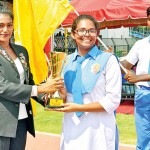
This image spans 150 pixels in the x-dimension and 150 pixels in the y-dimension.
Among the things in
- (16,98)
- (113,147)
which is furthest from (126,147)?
(16,98)

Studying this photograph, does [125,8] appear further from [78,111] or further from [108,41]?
[108,41]

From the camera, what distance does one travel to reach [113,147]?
2.58 metres

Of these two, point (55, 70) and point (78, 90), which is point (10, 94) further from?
point (78, 90)

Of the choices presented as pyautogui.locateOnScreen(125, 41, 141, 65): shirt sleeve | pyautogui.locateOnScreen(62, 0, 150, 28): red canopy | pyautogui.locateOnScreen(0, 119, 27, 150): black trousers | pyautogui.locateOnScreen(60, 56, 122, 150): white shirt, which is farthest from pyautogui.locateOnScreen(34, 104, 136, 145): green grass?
pyautogui.locateOnScreen(60, 56, 122, 150): white shirt

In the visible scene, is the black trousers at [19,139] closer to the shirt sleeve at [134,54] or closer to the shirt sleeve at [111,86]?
the shirt sleeve at [111,86]

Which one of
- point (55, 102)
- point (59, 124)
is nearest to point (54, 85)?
point (55, 102)

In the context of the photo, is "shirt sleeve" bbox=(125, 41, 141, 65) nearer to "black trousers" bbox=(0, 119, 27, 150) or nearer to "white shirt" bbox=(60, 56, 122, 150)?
"white shirt" bbox=(60, 56, 122, 150)

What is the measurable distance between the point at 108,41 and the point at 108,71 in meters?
11.2

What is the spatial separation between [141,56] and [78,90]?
1.58 m

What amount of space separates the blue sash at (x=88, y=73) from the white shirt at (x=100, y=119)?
3 cm

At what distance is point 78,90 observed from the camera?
2504mm

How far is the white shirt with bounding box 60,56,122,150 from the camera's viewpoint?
2494mm

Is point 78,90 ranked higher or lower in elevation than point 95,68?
lower

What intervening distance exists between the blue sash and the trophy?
59 millimetres
